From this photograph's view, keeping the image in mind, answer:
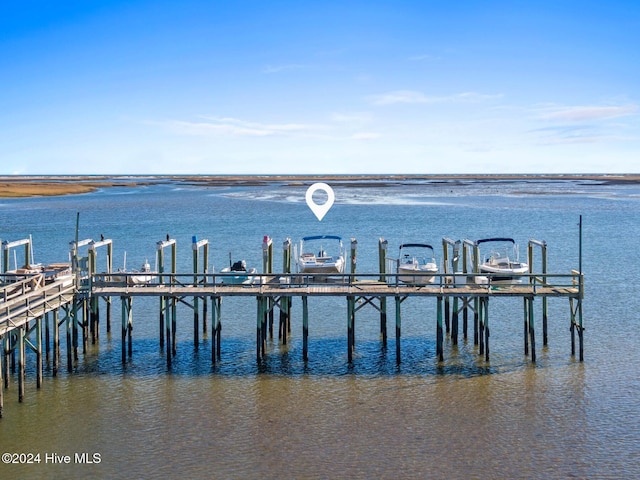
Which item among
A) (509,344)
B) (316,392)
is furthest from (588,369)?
(316,392)

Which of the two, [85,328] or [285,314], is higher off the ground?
[285,314]

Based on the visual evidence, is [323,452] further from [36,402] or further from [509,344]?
[509,344]

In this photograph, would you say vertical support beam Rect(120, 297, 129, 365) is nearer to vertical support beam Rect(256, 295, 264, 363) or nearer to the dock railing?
the dock railing

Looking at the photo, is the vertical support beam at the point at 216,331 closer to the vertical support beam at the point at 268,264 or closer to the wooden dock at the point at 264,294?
the wooden dock at the point at 264,294

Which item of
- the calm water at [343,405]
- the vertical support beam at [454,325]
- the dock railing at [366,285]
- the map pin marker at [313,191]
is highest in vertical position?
the map pin marker at [313,191]

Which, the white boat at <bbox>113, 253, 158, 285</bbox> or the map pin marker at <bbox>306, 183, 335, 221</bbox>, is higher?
the map pin marker at <bbox>306, 183, 335, 221</bbox>

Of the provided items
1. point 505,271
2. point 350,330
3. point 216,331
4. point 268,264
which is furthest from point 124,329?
point 505,271

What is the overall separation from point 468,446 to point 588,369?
7521 mm

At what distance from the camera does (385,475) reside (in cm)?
1619

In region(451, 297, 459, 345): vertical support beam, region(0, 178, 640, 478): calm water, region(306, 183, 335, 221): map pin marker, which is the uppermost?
region(306, 183, 335, 221): map pin marker

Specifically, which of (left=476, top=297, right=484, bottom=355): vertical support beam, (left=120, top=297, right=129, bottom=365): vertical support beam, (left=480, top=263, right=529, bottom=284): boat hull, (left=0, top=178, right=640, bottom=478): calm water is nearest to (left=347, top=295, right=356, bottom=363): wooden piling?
(left=0, top=178, right=640, bottom=478): calm water

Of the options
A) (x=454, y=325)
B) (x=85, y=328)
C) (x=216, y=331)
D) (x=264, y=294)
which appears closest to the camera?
(x=264, y=294)

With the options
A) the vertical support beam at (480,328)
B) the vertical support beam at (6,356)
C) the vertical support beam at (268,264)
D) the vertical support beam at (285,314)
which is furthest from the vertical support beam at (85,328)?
the vertical support beam at (480,328)

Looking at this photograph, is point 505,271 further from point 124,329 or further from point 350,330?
point 124,329
